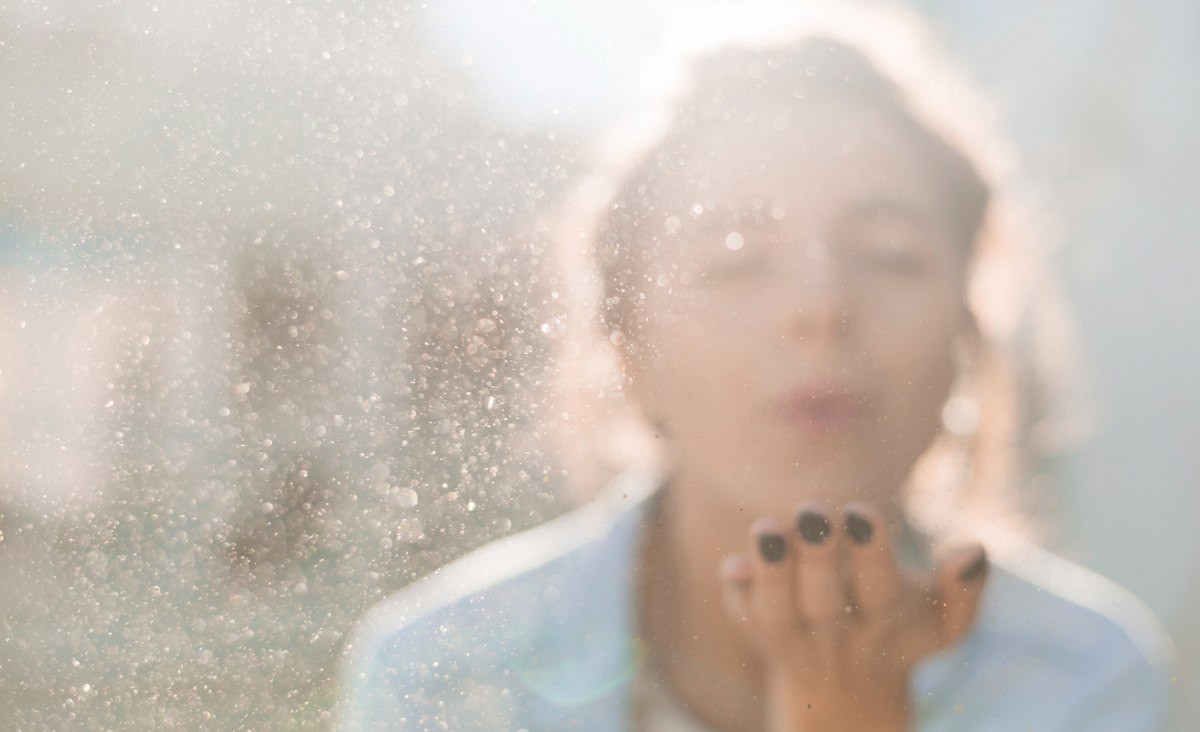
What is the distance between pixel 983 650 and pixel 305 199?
17.2 inches

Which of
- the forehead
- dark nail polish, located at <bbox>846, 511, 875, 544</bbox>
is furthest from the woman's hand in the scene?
the forehead

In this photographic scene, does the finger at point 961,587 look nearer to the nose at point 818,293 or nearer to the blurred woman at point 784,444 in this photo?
the blurred woman at point 784,444

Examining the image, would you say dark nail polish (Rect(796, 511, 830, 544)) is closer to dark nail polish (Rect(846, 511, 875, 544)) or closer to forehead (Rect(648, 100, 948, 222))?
dark nail polish (Rect(846, 511, 875, 544))

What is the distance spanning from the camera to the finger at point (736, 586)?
48cm

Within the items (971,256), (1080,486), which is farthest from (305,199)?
(1080,486)

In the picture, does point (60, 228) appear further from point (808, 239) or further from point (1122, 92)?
point (1122, 92)

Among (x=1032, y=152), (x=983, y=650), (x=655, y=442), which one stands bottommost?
(x=983, y=650)

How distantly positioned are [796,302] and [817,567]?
0.13m

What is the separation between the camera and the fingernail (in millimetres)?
499

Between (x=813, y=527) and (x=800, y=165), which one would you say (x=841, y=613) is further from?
(x=800, y=165)

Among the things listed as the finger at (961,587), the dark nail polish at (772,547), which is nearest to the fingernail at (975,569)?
the finger at (961,587)

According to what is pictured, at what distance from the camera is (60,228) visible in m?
0.50

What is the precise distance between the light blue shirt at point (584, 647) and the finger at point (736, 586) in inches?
2.0

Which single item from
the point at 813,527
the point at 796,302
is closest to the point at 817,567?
the point at 813,527
